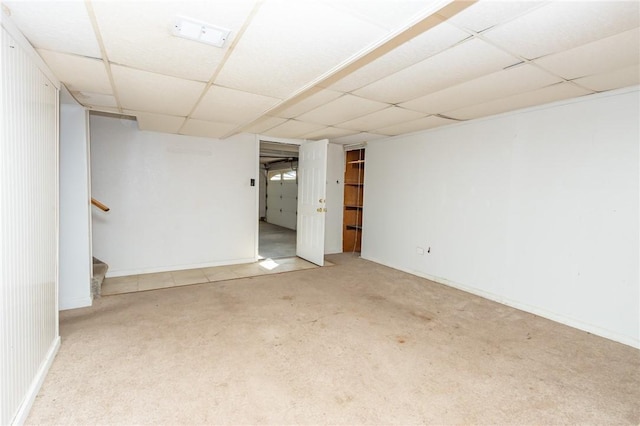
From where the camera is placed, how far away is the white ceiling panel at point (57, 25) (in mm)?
1433

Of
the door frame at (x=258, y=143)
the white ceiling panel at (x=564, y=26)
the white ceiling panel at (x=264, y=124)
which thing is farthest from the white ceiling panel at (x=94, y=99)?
the white ceiling panel at (x=564, y=26)

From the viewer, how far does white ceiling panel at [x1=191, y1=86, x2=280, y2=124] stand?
263 centimetres

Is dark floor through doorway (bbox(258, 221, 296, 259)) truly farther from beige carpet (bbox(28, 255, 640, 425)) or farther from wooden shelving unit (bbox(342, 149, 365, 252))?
beige carpet (bbox(28, 255, 640, 425))

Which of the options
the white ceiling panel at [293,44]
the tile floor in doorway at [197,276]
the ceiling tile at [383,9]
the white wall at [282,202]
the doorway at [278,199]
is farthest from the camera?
the white wall at [282,202]

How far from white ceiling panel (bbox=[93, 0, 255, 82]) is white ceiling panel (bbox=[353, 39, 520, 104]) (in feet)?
4.22

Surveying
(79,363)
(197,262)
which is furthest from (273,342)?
(197,262)

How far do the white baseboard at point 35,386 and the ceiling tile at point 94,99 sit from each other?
205cm

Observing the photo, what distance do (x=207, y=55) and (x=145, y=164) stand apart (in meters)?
3.04

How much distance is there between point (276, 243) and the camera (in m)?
7.05

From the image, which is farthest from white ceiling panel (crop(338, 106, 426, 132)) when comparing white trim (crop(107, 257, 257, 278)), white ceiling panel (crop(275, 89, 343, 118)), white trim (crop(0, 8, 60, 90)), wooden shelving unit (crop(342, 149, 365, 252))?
white trim (crop(0, 8, 60, 90))

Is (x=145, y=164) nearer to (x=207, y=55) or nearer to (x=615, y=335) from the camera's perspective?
(x=207, y=55)

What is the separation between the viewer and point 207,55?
1.89 meters

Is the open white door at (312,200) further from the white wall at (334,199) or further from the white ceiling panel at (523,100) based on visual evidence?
the white ceiling panel at (523,100)

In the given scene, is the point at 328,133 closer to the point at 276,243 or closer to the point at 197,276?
the point at 197,276
